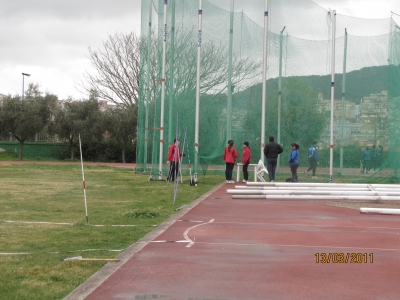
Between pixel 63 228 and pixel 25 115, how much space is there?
45.3 m

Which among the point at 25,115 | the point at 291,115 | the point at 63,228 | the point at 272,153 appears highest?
the point at 25,115

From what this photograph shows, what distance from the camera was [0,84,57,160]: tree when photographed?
176 ft

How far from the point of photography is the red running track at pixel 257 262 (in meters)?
6.21

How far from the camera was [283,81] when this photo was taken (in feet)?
78.7

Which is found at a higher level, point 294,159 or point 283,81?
point 283,81

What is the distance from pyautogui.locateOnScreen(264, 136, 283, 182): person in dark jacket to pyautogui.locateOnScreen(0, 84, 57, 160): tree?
3509 centimetres

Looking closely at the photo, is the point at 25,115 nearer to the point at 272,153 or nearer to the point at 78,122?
the point at 78,122

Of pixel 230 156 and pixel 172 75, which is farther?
pixel 172 75

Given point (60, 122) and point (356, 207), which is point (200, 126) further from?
point (60, 122)

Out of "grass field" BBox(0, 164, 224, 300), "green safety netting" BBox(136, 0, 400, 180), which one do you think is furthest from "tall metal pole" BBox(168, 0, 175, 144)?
"grass field" BBox(0, 164, 224, 300)
